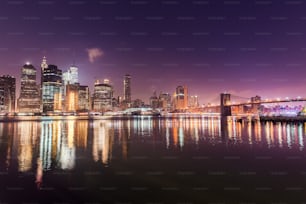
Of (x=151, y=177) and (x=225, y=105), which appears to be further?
(x=225, y=105)

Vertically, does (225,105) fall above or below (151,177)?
above

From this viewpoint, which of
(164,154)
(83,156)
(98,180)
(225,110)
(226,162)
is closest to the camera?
(98,180)

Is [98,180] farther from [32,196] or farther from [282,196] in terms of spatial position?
[282,196]

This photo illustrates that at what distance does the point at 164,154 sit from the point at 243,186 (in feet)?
27.4

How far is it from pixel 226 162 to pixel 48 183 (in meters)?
10.9

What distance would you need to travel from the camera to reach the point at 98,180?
1155cm

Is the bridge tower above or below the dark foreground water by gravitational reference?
above


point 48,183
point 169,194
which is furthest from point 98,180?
point 169,194

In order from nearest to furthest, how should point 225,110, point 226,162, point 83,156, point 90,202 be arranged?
point 90,202, point 226,162, point 83,156, point 225,110

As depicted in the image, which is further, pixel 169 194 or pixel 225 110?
pixel 225 110

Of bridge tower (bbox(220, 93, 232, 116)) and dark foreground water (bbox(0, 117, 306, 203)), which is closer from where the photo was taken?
dark foreground water (bbox(0, 117, 306, 203))

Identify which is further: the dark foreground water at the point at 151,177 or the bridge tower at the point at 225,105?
the bridge tower at the point at 225,105

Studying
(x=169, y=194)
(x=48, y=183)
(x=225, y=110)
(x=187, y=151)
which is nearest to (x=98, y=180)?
(x=48, y=183)

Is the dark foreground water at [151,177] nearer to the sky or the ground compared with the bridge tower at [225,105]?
nearer to the ground
